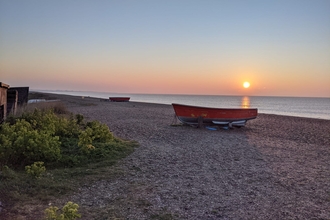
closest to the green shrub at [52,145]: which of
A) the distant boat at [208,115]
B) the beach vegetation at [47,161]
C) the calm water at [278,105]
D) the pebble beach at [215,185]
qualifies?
the beach vegetation at [47,161]

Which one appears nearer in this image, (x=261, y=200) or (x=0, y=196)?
(x=0, y=196)

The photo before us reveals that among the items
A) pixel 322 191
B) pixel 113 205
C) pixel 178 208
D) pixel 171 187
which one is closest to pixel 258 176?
pixel 322 191

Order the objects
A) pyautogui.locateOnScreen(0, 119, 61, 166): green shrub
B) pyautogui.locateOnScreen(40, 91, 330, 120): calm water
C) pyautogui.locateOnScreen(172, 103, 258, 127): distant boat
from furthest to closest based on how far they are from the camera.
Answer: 1. pyautogui.locateOnScreen(40, 91, 330, 120): calm water
2. pyautogui.locateOnScreen(172, 103, 258, 127): distant boat
3. pyautogui.locateOnScreen(0, 119, 61, 166): green shrub

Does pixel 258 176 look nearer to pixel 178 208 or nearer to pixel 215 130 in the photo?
pixel 178 208

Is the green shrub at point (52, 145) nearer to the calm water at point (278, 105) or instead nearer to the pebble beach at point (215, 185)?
the pebble beach at point (215, 185)

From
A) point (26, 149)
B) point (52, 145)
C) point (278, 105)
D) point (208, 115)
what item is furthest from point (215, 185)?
point (278, 105)

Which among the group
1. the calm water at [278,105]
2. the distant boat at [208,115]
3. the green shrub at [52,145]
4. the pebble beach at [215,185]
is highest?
the calm water at [278,105]

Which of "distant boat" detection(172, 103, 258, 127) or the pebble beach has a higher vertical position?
"distant boat" detection(172, 103, 258, 127)

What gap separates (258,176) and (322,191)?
1.30 metres

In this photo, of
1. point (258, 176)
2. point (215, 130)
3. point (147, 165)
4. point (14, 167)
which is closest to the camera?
point (14, 167)

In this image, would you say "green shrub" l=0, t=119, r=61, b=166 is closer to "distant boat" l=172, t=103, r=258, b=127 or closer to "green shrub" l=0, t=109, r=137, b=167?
"green shrub" l=0, t=109, r=137, b=167

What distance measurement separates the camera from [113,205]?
4.41 meters

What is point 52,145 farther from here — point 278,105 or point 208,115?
point 278,105

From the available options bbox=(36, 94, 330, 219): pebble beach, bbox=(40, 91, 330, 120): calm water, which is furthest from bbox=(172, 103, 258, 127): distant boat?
bbox=(40, 91, 330, 120): calm water
